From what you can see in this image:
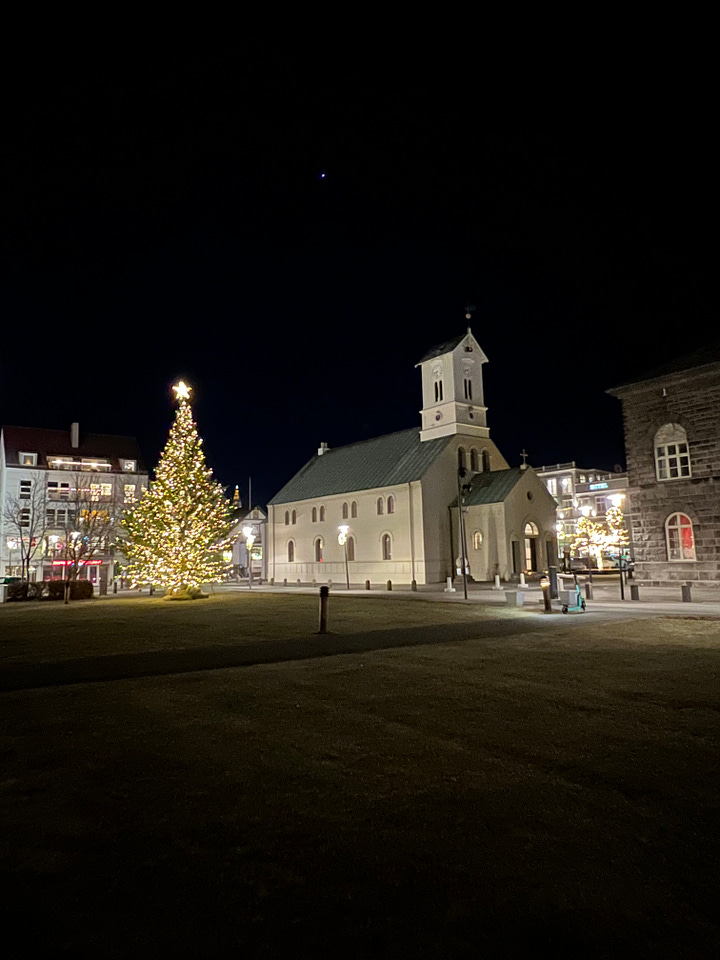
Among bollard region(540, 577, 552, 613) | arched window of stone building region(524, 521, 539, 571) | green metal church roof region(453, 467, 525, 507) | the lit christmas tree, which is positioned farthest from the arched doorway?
bollard region(540, 577, 552, 613)

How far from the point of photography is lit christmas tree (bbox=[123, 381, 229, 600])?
34312mm

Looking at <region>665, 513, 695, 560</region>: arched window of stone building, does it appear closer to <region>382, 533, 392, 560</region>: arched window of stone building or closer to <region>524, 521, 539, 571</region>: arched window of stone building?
<region>524, 521, 539, 571</region>: arched window of stone building

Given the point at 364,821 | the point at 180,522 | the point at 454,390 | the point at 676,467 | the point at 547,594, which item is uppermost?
the point at 454,390

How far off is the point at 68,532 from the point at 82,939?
50.2 metres

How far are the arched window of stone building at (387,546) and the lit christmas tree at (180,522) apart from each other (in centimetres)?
1572

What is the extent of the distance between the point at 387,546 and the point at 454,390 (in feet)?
44.7

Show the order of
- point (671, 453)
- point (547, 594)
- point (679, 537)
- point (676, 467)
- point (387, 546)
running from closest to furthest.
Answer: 1. point (547, 594)
2. point (679, 537)
3. point (676, 467)
4. point (671, 453)
5. point (387, 546)

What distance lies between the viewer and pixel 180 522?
113 feet

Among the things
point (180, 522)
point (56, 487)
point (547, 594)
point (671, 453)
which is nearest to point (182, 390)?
point (180, 522)

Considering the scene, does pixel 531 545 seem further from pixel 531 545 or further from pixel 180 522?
pixel 180 522

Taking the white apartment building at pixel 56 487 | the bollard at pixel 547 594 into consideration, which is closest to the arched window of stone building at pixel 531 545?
the bollard at pixel 547 594

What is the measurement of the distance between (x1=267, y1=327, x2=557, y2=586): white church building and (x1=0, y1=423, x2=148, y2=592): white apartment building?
18.7 meters

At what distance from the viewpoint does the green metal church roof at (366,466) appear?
→ 48875 mm

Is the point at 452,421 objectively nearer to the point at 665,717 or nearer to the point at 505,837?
the point at 665,717
